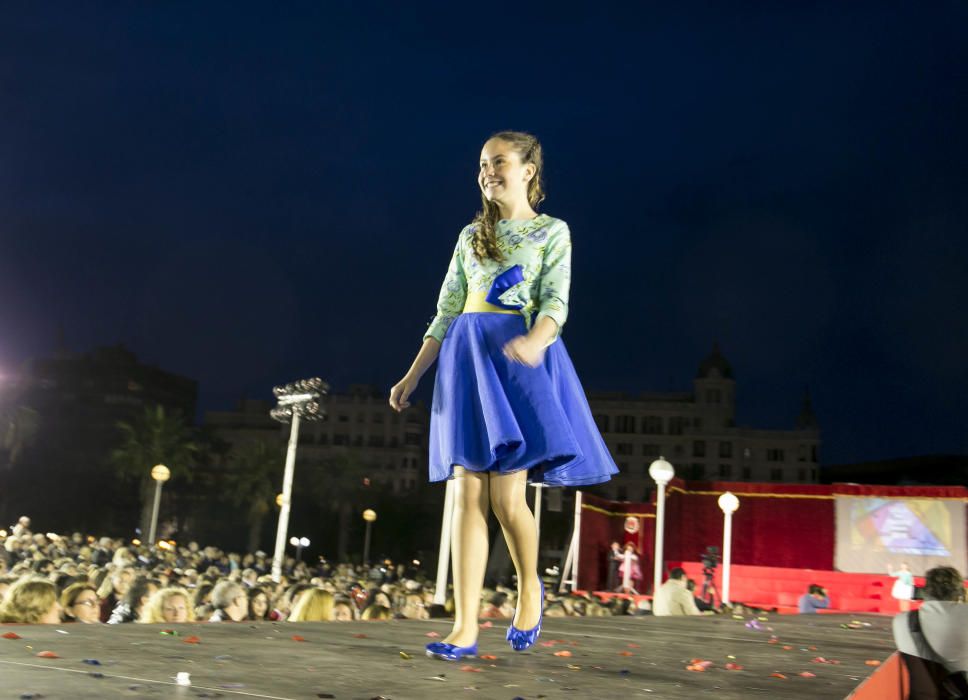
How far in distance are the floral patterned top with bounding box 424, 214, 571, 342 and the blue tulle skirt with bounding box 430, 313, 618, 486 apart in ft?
0.27

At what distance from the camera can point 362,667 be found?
2416 mm

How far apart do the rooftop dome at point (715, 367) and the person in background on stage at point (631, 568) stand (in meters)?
69.7

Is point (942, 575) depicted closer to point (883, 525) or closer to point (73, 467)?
point (883, 525)

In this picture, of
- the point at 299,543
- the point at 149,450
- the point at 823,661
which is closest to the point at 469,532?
the point at 823,661

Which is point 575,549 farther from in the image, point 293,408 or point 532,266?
point 532,266

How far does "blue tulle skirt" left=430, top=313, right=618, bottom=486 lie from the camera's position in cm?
289

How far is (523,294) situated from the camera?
310 centimetres

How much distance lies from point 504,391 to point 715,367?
3769 inches

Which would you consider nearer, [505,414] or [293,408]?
[505,414]

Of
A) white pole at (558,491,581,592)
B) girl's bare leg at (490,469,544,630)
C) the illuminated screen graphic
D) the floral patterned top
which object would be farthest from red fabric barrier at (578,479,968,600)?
the floral patterned top

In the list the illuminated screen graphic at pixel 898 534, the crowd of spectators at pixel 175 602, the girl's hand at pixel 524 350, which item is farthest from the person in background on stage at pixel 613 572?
the girl's hand at pixel 524 350

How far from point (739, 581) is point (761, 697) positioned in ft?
77.7

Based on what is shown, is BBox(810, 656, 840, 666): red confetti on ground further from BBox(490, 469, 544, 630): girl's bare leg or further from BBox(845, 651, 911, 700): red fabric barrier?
BBox(490, 469, 544, 630): girl's bare leg

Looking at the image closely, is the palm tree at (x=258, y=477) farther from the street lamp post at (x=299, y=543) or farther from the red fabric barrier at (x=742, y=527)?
the red fabric barrier at (x=742, y=527)
